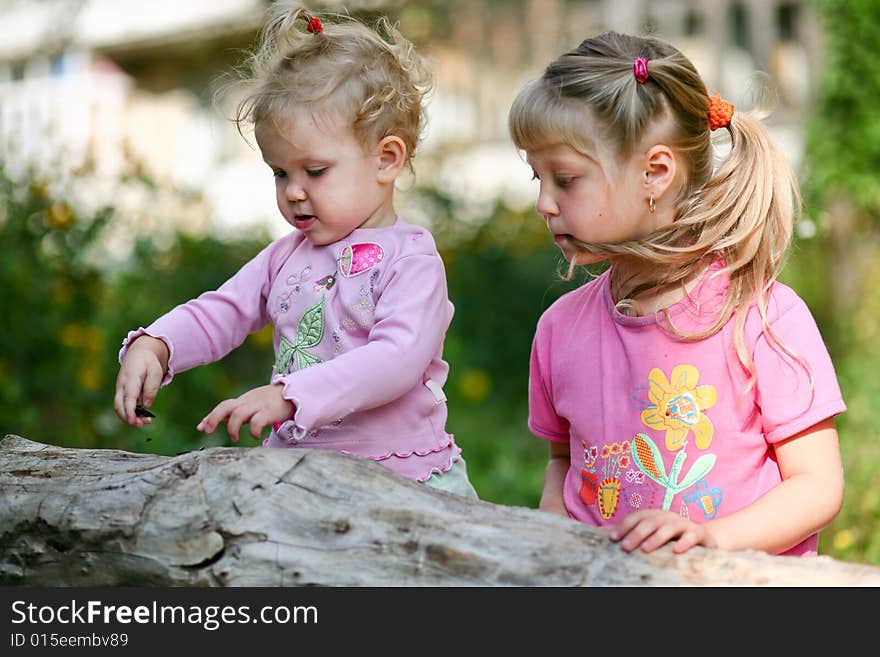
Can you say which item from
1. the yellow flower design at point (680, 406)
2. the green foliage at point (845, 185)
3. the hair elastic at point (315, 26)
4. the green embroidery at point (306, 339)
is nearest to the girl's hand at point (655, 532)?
the yellow flower design at point (680, 406)

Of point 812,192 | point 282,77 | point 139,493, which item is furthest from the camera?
point 812,192

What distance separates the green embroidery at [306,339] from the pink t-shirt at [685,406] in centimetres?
47

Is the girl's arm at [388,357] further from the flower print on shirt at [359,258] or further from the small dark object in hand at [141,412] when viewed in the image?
the small dark object in hand at [141,412]

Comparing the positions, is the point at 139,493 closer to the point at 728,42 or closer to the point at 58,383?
the point at 58,383

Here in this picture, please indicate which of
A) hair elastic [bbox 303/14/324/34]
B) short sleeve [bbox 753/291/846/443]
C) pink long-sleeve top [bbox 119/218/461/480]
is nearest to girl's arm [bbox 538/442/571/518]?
pink long-sleeve top [bbox 119/218/461/480]

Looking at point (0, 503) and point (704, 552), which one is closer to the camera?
point (704, 552)

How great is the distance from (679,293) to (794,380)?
0.87 feet

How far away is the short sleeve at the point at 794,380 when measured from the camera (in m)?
1.90

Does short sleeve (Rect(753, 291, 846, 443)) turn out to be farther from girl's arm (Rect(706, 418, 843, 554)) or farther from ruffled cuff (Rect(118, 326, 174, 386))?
ruffled cuff (Rect(118, 326, 174, 386))

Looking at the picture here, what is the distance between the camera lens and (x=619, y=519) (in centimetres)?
205

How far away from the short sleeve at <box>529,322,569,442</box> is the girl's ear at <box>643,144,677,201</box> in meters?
0.38

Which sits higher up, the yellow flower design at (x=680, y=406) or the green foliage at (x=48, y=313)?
the green foliage at (x=48, y=313)

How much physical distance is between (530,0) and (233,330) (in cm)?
728

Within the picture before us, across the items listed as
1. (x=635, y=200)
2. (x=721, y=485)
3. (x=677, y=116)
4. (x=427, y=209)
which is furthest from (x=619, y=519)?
(x=427, y=209)
